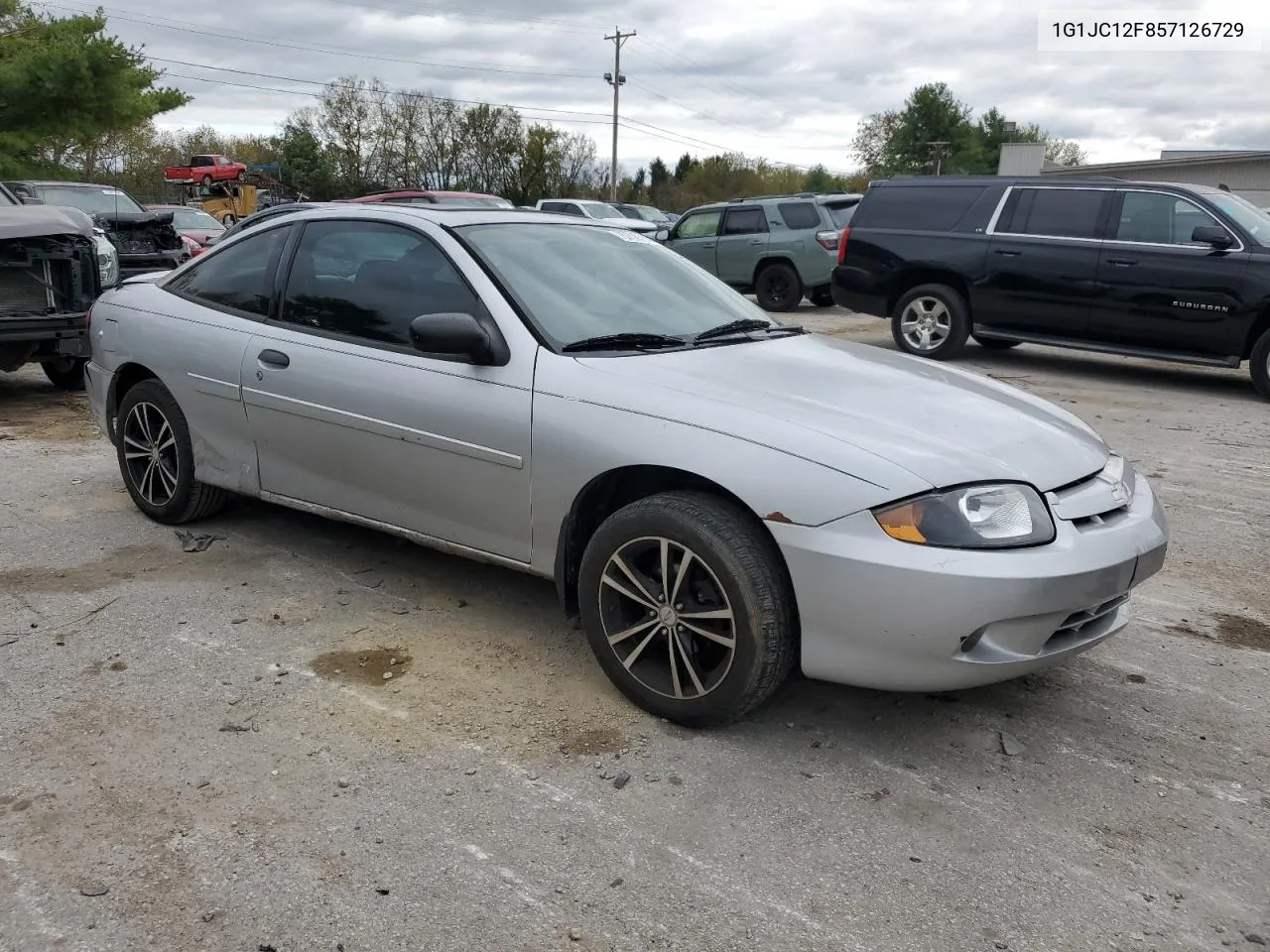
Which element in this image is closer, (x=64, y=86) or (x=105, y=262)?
(x=105, y=262)

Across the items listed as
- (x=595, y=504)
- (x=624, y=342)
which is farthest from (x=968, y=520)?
(x=624, y=342)

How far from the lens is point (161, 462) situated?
488cm

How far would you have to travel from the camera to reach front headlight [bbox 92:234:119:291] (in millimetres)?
8430

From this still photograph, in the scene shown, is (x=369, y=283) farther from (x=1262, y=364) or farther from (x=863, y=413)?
(x=1262, y=364)

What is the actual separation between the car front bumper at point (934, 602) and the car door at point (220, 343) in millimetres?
2562

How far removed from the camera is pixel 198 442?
4.62 m

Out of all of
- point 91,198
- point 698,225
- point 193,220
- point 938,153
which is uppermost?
point 938,153

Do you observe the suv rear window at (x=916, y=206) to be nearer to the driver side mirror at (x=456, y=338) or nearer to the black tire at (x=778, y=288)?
the black tire at (x=778, y=288)

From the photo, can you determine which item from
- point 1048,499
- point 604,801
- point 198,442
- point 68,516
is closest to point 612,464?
point 604,801

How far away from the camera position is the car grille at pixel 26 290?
7.75 m

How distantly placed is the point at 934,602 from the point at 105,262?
316 inches

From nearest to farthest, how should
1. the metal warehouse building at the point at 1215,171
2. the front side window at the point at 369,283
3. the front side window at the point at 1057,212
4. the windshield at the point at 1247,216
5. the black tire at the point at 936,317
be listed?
the front side window at the point at 369,283, the windshield at the point at 1247,216, the front side window at the point at 1057,212, the black tire at the point at 936,317, the metal warehouse building at the point at 1215,171

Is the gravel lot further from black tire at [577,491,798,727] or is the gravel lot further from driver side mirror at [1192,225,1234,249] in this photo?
driver side mirror at [1192,225,1234,249]

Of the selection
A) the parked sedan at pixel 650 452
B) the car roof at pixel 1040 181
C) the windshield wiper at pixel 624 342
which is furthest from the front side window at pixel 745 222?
the windshield wiper at pixel 624 342
